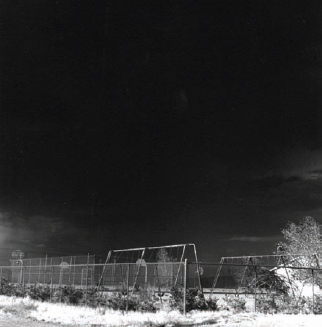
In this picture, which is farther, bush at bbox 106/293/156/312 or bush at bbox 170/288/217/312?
bush at bbox 106/293/156/312

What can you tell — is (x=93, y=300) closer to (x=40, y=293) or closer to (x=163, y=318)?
(x=163, y=318)

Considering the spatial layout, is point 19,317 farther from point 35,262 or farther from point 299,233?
point 35,262

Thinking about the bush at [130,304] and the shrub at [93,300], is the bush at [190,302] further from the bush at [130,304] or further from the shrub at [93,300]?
the shrub at [93,300]

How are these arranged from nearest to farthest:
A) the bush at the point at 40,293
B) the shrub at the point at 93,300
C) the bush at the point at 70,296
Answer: the shrub at the point at 93,300, the bush at the point at 70,296, the bush at the point at 40,293

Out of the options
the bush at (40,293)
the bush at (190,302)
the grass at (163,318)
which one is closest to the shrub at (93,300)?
the grass at (163,318)

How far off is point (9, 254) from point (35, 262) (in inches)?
1415

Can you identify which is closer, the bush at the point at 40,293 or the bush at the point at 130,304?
the bush at the point at 130,304

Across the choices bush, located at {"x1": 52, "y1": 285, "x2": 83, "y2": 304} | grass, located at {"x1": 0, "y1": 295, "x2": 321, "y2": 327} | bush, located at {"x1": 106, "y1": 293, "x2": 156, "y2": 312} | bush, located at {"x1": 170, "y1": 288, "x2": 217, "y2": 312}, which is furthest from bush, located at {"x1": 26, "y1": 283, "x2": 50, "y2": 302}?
bush, located at {"x1": 170, "y1": 288, "x2": 217, "y2": 312}

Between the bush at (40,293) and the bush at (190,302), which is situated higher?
the bush at (190,302)

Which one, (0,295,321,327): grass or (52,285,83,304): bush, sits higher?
(52,285,83,304): bush

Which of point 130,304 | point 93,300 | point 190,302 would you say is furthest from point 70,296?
point 190,302

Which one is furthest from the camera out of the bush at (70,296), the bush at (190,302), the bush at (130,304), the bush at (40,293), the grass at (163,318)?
the bush at (40,293)

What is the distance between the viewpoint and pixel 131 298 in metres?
21.5

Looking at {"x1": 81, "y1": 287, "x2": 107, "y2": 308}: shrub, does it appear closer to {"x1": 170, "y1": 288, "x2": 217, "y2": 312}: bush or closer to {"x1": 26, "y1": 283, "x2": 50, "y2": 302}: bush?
{"x1": 170, "y1": 288, "x2": 217, "y2": 312}: bush
